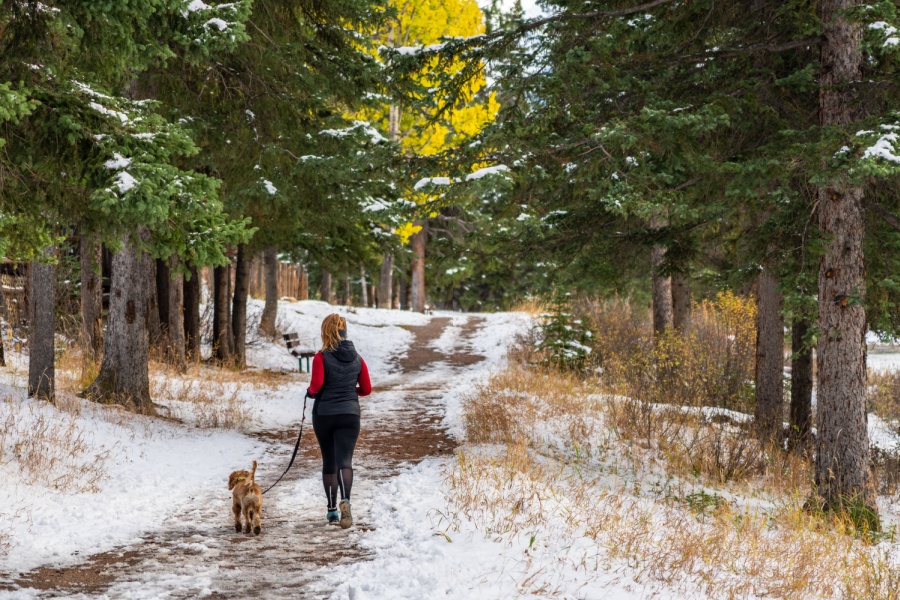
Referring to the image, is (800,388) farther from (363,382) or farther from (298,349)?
(298,349)

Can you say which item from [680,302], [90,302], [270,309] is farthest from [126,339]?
[680,302]

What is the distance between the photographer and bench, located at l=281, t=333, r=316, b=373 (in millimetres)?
18312

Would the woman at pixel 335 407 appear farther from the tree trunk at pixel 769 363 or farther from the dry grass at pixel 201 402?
the tree trunk at pixel 769 363

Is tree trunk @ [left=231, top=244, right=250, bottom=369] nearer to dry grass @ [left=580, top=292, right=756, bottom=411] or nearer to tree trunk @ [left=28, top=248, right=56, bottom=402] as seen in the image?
tree trunk @ [left=28, top=248, right=56, bottom=402]

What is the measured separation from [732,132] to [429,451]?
6121 mm

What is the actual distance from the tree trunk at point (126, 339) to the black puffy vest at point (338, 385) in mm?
5177

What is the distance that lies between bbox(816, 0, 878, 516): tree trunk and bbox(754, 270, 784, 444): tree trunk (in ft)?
9.17

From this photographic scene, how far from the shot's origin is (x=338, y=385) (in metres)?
6.39

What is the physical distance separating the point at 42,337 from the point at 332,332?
5303mm

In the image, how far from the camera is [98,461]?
7633mm

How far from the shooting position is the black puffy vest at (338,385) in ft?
20.9

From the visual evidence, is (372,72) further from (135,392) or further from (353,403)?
(353,403)

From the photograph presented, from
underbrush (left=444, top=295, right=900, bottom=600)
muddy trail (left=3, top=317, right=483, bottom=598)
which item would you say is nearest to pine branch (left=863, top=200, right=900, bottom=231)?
underbrush (left=444, top=295, right=900, bottom=600)

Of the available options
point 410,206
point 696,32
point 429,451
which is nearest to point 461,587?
point 429,451
